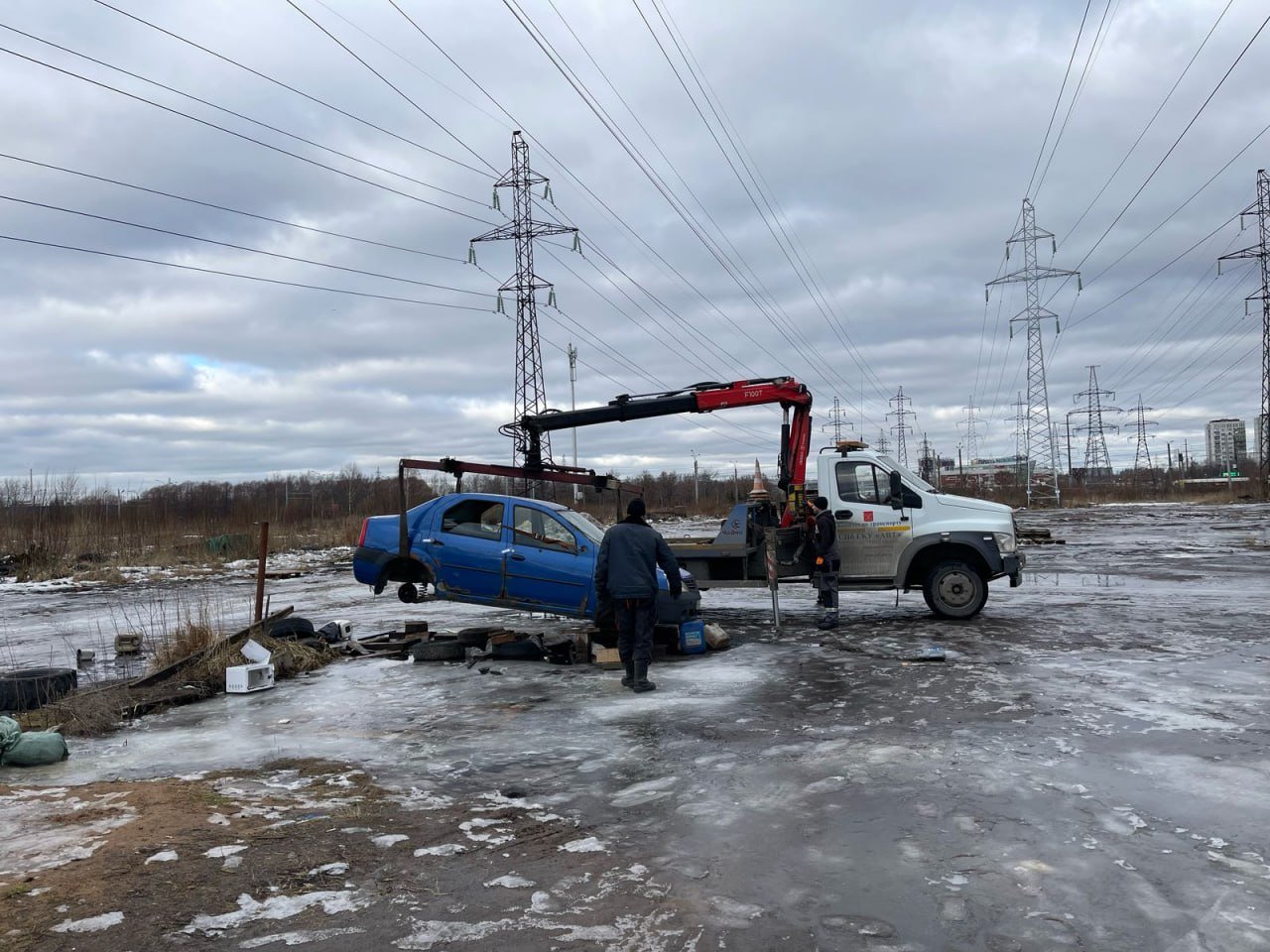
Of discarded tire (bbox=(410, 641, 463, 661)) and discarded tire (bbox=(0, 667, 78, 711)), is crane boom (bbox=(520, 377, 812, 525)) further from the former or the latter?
discarded tire (bbox=(0, 667, 78, 711))

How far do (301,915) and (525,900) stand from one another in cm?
98

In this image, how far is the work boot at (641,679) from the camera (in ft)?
28.9

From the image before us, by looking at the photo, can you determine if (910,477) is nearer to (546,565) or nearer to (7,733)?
(546,565)

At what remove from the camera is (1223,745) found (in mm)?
6293

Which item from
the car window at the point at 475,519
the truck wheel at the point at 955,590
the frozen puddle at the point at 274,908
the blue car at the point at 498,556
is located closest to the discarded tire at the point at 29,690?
the blue car at the point at 498,556

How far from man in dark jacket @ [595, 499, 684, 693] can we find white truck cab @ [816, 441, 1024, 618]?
15.4ft

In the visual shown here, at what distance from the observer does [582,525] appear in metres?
12.1

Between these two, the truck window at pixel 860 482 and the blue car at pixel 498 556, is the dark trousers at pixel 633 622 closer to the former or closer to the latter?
the blue car at pixel 498 556

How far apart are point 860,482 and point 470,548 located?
575cm

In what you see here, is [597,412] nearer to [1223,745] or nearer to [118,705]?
[118,705]

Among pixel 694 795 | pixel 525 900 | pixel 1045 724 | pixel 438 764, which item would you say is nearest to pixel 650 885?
pixel 525 900

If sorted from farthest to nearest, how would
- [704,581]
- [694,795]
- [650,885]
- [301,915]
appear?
[704,581] < [694,795] < [650,885] < [301,915]

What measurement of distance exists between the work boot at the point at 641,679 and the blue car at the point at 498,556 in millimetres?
2149

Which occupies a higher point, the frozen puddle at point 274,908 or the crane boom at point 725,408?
the crane boom at point 725,408
